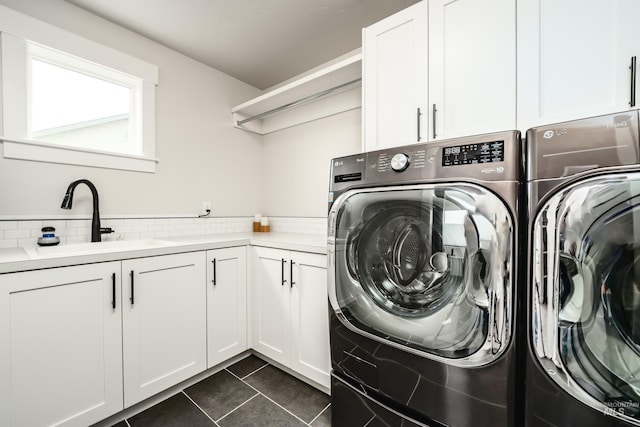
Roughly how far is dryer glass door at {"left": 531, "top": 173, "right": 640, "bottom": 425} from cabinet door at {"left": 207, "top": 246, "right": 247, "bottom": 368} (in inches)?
66.7

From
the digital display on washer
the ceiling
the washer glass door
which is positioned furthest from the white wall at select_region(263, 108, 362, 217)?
the digital display on washer

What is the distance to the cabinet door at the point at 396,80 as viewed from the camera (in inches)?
53.6

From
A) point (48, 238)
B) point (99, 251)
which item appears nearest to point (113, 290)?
point (99, 251)

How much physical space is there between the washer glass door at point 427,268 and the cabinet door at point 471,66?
0.52m

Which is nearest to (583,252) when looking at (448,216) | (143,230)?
(448,216)

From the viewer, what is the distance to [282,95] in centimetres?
229

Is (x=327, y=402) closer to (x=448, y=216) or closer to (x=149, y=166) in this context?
(x=448, y=216)

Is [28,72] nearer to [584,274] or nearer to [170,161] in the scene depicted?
[170,161]

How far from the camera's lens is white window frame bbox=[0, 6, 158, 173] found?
5.05 ft

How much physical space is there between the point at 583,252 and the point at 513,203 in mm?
202

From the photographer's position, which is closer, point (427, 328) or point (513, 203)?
point (513, 203)

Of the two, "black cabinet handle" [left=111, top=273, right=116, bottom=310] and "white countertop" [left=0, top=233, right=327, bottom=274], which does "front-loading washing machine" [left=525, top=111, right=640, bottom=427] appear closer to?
"white countertop" [left=0, top=233, right=327, bottom=274]

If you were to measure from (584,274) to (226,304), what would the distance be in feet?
6.09

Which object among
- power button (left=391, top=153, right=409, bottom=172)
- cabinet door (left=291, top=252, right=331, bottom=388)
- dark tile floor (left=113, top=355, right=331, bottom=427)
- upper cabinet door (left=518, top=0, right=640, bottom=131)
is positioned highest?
upper cabinet door (left=518, top=0, right=640, bottom=131)
